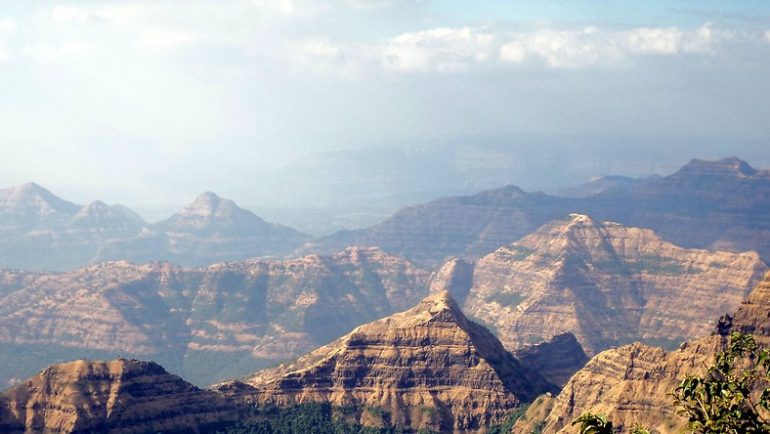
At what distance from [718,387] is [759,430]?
4911mm

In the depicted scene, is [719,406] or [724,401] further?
[719,406]

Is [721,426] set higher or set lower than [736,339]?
lower

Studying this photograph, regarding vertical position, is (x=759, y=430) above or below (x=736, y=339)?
below

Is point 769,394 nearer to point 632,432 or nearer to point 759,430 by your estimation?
point 759,430

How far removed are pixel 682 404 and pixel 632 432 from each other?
382 inches

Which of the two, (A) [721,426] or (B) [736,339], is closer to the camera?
(A) [721,426]

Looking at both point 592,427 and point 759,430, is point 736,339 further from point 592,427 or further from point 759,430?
point 592,427

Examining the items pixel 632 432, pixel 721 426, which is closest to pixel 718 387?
pixel 721 426

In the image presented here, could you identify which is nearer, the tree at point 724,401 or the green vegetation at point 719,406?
the green vegetation at point 719,406

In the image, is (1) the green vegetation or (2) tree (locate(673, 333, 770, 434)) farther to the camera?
A: (2) tree (locate(673, 333, 770, 434))

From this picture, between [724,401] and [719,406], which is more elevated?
[724,401]

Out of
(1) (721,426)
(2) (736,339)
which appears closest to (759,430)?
(1) (721,426)

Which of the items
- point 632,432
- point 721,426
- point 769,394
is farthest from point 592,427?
point 769,394

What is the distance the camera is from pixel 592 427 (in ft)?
262
